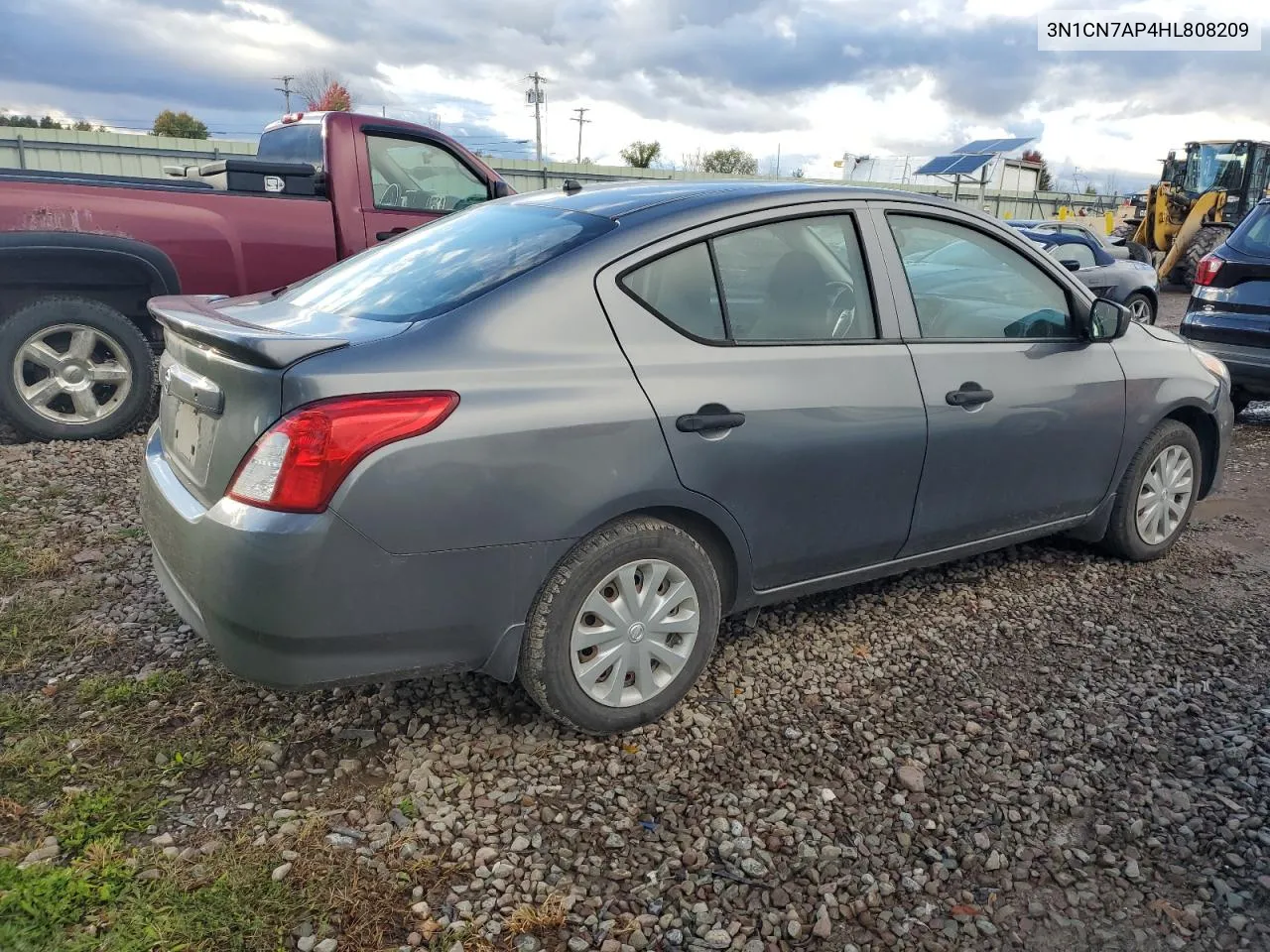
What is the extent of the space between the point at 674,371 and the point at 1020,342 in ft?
5.45

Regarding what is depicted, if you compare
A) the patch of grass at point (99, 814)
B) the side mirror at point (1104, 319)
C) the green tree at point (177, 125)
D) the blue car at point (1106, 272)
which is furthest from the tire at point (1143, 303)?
the green tree at point (177, 125)

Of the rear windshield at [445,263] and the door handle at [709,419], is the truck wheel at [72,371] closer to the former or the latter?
Answer: the rear windshield at [445,263]

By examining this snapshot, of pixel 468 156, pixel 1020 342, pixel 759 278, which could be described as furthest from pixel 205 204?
pixel 1020 342

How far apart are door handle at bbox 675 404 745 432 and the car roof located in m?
0.67

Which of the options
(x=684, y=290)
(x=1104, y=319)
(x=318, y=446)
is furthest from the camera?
(x=1104, y=319)

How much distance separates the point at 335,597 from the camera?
8.02 ft

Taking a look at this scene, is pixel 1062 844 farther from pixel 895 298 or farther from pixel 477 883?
pixel 895 298

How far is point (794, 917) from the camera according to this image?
230 centimetres

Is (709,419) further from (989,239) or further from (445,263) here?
(989,239)

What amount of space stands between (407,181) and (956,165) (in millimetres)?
24697

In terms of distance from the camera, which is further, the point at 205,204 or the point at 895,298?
the point at 205,204

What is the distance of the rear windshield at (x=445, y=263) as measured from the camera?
9.43ft

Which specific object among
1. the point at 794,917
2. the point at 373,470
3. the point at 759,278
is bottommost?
the point at 794,917

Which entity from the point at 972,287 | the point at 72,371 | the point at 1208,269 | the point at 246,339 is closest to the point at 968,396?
the point at 972,287
